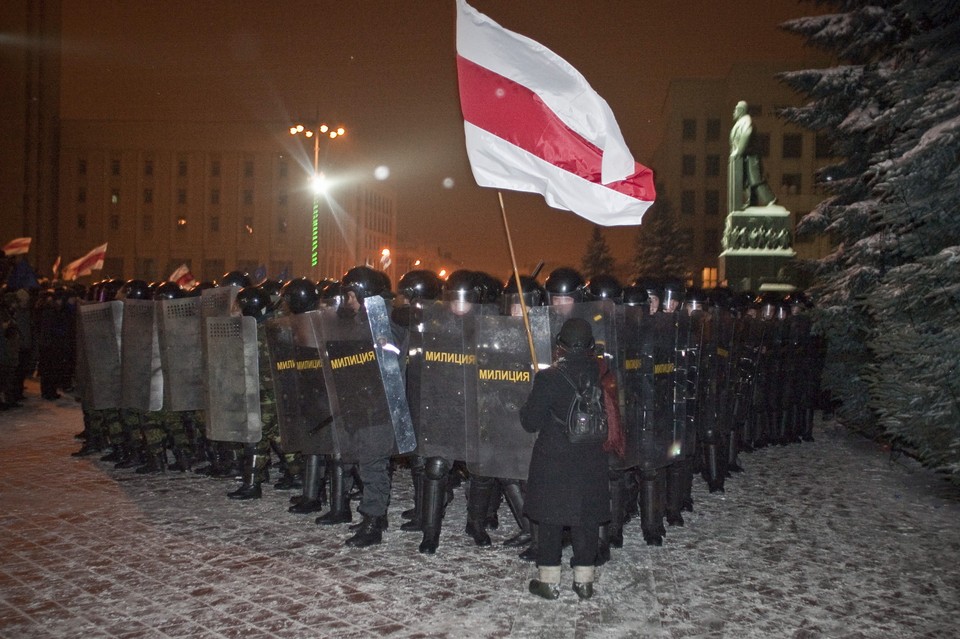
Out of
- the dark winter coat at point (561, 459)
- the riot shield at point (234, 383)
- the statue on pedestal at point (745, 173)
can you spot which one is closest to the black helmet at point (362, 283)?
the riot shield at point (234, 383)

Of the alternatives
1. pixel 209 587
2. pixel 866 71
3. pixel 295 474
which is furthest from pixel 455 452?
pixel 866 71

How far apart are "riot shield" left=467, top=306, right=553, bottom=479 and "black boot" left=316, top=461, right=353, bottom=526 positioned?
5.93 ft

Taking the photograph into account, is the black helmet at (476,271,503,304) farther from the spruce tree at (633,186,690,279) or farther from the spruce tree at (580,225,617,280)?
the spruce tree at (580,225,617,280)

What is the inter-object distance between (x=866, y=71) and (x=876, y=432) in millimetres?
6004

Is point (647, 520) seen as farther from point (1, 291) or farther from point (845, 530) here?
point (1, 291)

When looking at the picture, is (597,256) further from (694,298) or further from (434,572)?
(434,572)

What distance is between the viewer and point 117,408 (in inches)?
430

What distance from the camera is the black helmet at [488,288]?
947 centimetres

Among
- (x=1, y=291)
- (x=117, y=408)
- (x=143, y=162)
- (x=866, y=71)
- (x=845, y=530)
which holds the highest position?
(x=143, y=162)

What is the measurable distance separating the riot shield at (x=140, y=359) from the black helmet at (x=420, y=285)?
3073mm

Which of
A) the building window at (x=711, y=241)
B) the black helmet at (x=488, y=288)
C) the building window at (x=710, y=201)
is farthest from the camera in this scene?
the building window at (x=710, y=201)

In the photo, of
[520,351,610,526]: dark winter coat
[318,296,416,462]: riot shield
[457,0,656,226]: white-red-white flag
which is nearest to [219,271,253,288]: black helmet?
[318,296,416,462]: riot shield

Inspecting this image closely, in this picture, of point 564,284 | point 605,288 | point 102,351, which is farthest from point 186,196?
point 564,284

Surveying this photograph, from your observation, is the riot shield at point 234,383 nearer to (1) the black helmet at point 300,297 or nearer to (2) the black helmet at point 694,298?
(1) the black helmet at point 300,297
